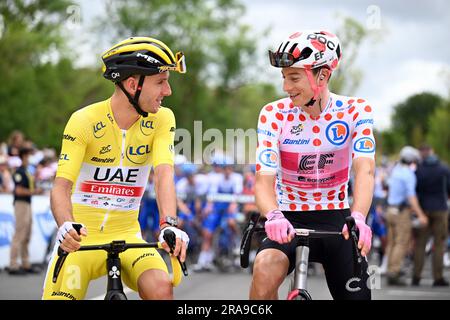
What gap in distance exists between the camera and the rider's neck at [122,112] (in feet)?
17.6

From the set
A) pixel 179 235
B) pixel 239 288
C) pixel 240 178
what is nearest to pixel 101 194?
pixel 179 235

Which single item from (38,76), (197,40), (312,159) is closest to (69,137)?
(312,159)

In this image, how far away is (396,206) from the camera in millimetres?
15742

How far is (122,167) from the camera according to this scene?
5.36 m

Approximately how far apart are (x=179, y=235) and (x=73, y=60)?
168 feet

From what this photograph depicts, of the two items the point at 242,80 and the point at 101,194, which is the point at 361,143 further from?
the point at 242,80

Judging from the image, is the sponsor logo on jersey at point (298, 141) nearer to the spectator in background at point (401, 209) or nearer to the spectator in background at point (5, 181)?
the spectator in background at point (401, 209)

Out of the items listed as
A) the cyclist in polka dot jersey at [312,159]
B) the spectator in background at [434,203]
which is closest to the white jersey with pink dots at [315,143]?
the cyclist in polka dot jersey at [312,159]

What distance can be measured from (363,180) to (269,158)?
567 millimetres

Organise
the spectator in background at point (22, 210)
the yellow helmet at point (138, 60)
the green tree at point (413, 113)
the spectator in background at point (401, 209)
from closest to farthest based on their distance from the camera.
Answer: the yellow helmet at point (138, 60) → the spectator in background at point (22, 210) → the spectator in background at point (401, 209) → the green tree at point (413, 113)

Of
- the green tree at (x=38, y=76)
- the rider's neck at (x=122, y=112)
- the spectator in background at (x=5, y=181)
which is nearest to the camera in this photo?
the rider's neck at (x=122, y=112)

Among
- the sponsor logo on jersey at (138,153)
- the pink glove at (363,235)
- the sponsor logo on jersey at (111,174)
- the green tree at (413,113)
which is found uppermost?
the green tree at (413,113)
